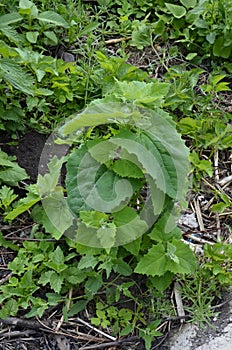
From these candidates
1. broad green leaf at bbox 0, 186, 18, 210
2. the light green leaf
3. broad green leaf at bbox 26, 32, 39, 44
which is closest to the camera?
broad green leaf at bbox 0, 186, 18, 210

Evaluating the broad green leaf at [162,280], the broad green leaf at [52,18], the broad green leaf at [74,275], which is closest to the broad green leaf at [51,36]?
the broad green leaf at [52,18]

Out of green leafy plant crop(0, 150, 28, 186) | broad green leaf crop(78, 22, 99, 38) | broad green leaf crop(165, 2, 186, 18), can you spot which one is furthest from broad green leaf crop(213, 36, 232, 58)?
green leafy plant crop(0, 150, 28, 186)

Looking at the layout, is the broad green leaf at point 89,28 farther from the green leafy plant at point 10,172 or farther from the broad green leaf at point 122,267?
the broad green leaf at point 122,267

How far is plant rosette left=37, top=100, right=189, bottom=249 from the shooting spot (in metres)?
1.78

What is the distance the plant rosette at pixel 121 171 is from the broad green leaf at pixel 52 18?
37.9 inches

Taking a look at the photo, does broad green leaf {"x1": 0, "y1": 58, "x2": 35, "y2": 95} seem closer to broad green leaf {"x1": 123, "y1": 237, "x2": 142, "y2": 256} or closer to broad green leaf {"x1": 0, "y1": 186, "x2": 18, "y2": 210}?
broad green leaf {"x1": 0, "y1": 186, "x2": 18, "y2": 210}

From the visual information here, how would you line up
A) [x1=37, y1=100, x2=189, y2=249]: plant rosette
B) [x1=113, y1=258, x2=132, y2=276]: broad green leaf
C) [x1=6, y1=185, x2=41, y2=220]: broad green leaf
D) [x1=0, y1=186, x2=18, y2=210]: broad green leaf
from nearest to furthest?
[x1=37, y1=100, x2=189, y2=249]: plant rosette → [x1=113, y1=258, x2=132, y2=276]: broad green leaf → [x1=6, y1=185, x2=41, y2=220]: broad green leaf → [x1=0, y1=186, x2=18, y2=210]: broad green leaf

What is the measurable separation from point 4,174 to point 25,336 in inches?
25.4

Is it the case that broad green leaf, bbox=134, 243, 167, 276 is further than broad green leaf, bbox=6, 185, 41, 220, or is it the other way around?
broad green leaf, bbox=6, 185, 41, 220

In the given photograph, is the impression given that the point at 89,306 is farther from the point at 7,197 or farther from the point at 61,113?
the point at 61,113

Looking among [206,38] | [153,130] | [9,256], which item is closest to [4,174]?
[9,256]

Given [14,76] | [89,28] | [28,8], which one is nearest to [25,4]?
[28,8]

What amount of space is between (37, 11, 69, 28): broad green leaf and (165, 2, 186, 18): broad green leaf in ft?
2.11

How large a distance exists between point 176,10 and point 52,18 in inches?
28.7
